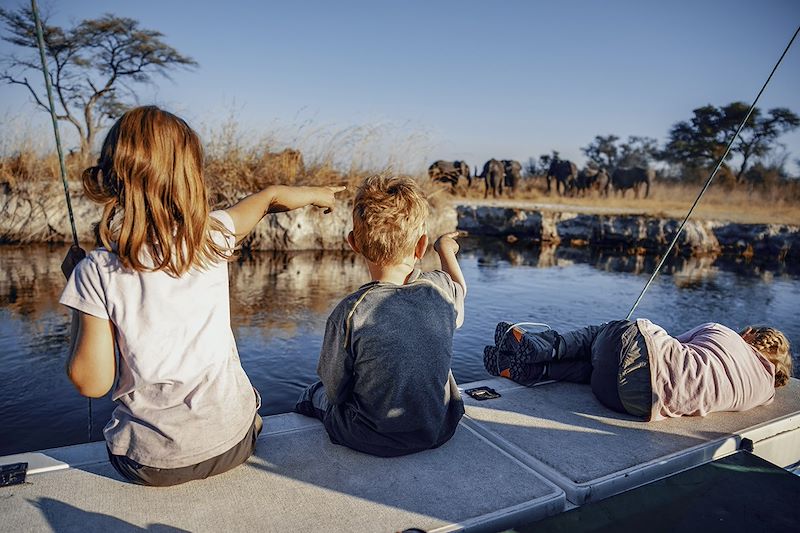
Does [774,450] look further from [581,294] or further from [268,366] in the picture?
[581,294]

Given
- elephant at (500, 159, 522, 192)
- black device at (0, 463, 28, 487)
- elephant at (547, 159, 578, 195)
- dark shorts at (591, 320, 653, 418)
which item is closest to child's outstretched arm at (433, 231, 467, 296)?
dark shorts at (591, 320, 653, 418)

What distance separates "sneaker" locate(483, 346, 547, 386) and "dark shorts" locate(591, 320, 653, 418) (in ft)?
1.04

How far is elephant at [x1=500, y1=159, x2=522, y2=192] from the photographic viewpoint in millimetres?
22141

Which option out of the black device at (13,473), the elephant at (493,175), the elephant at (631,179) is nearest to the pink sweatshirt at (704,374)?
the black device at (13,473)

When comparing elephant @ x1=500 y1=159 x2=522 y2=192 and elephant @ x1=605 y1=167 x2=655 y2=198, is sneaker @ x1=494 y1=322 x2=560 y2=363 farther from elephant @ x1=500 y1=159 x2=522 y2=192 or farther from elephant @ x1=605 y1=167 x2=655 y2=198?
elephant @ x1=605 y1=167 x2=655 y2=198

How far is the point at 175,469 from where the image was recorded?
4.66 ft

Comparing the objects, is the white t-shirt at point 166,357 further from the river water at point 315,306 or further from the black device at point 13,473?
the river water at point 315,306

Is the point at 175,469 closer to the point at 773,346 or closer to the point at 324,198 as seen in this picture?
Answer: the point at 324,198

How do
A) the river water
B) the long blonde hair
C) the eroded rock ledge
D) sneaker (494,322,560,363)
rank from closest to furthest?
the long blonde hair, sneaker (494,322,560,363), the river water, the eroded rock ledge

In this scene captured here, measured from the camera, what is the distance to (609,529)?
133 centimetres

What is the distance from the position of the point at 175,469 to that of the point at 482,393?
1.26 m

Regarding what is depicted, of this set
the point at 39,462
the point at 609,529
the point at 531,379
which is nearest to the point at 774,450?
the point at 531,379

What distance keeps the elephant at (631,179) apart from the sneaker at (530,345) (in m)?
21.3

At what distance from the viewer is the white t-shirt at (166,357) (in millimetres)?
1274
